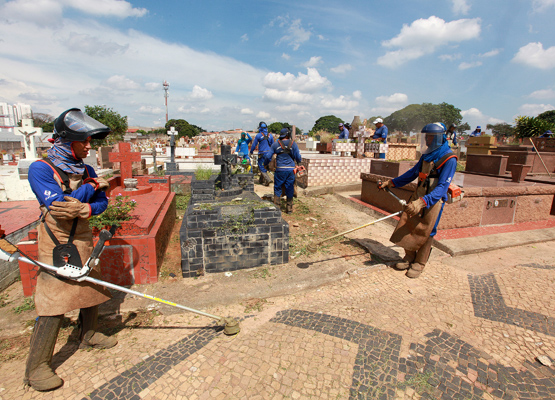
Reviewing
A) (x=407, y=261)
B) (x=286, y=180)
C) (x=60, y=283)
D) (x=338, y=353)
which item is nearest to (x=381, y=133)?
(x=286, y=180)

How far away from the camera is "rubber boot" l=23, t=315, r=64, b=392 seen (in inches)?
88.0

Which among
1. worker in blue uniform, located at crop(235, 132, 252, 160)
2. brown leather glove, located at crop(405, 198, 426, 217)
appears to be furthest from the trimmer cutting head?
worker in blue uniform, located at crop(235, 132, 252, 160)

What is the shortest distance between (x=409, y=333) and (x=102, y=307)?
339 cm

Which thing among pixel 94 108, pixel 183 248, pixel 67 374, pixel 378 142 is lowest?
pixel 67 374

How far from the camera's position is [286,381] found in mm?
2355

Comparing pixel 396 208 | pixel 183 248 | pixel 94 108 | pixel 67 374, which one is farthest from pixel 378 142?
pixel 94 108

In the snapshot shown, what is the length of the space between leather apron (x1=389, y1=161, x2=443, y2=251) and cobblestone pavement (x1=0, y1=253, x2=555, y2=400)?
736 mm

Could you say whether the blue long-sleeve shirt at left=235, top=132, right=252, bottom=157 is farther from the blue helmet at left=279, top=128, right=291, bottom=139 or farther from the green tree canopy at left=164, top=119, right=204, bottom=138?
the green tree canopy at left=164, top=119, right=204, bottom=138

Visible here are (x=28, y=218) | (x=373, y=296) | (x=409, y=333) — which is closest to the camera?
(x=409, y=333)

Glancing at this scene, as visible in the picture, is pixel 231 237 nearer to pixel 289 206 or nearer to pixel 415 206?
pixel 415 206

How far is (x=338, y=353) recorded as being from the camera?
2629mm

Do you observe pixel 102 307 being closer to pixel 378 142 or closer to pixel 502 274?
pixel 502 274

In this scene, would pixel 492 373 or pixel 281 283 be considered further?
pixel 281 283

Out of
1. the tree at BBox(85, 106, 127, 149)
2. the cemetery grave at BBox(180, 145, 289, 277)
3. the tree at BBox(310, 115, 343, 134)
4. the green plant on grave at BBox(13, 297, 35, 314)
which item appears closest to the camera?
the green plant on grave at BBox(13, 297, 35, 314)
